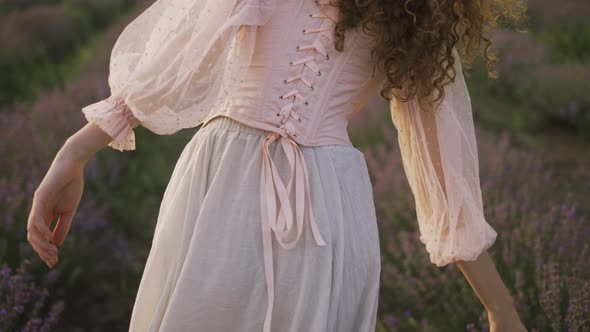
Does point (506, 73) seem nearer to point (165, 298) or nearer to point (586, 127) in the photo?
point (586, 127)

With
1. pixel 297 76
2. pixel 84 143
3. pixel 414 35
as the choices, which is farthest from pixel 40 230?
pixel 414 35

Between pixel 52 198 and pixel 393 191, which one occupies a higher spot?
pixel 52 198

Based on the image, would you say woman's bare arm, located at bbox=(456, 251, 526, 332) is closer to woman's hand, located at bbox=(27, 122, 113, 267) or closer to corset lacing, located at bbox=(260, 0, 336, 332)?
corset lacing, located at bbox=(260, 0, 336, 332)

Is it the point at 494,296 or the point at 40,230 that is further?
the point at 494,296

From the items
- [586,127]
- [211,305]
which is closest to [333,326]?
[211,305]

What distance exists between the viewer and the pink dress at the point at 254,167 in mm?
1424

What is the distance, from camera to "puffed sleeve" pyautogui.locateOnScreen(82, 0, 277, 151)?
1445 millimetres

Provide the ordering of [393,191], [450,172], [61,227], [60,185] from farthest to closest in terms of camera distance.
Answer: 1. [393,191]
2. [450,172]
3. [61,227]
4. [60,185]

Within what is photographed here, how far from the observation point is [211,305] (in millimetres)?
1410

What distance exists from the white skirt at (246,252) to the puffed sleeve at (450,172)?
0.19 metres

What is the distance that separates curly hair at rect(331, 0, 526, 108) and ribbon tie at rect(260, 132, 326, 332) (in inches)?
9.9

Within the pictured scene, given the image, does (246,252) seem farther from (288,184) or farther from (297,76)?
(297,76)

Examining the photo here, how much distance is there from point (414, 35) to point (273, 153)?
0.40 m

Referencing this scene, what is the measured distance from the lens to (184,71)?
1.45m
